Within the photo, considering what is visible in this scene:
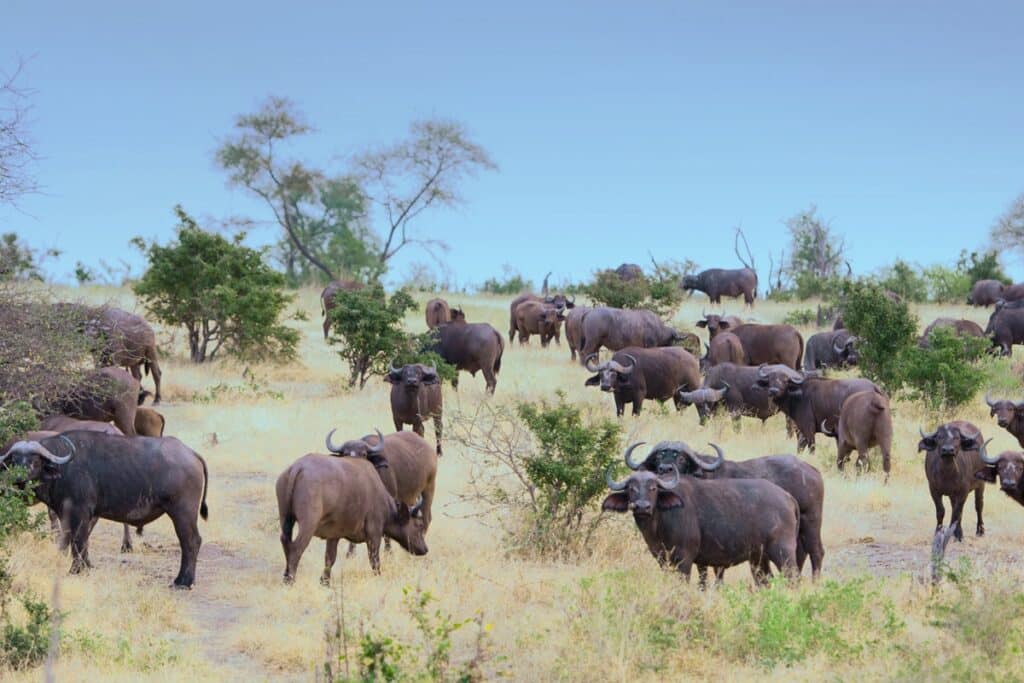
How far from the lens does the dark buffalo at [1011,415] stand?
15.8m

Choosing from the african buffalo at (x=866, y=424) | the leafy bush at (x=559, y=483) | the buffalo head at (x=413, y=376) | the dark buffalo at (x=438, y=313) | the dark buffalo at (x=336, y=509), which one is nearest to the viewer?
the dark buffalo at (x=336, y=509)

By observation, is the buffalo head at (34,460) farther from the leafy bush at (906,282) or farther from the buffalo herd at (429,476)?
the leafy bush at (906,282)

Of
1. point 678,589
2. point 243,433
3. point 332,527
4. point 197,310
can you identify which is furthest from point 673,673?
point 197,310

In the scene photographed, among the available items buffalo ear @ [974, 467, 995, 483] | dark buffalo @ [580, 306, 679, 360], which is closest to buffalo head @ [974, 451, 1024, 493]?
buffalo ear @ [974, 467, 995, 483]

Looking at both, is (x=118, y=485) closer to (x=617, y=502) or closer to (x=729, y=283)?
(x=617, y=502)

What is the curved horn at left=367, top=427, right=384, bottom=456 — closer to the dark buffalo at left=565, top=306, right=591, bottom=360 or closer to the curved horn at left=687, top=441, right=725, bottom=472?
the curved horn at left=687, top=441, right=725, bottom=472

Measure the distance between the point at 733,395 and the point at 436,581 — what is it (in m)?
11.0

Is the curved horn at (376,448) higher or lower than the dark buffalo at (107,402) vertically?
higher

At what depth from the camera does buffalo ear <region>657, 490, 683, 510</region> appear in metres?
10.3

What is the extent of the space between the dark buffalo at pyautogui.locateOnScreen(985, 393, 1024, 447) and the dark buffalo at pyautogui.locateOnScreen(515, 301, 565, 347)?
18.3 m

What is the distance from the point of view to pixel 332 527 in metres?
11.2

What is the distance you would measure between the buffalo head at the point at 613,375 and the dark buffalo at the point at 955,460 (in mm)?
8516

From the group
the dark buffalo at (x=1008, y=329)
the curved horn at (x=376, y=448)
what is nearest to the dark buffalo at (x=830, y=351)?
the dark buffalo at (x=1008, y=329)

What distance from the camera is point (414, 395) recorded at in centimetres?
1844
